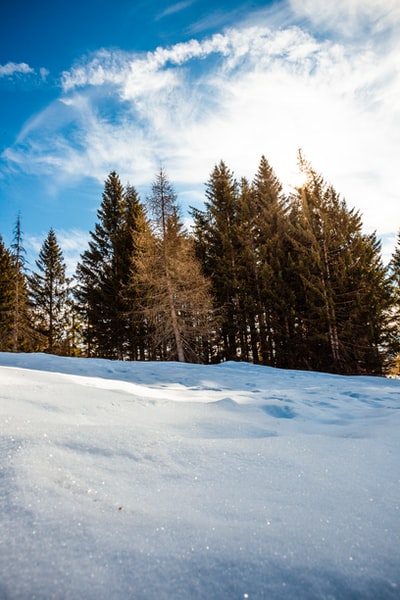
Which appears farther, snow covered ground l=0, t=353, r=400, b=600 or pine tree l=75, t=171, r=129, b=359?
pine tree l=75, t=171, r=129, b=359

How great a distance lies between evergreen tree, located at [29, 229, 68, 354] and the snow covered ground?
2063 centimetres

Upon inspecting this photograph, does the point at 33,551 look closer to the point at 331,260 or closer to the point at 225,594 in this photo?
the point at 225,594

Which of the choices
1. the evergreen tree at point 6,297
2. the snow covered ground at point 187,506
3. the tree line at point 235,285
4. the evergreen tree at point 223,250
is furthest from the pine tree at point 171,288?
the snow covered ground at point 187,506

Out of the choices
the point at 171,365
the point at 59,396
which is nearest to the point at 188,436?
the point at 59,396

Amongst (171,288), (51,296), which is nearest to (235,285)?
(171,288)

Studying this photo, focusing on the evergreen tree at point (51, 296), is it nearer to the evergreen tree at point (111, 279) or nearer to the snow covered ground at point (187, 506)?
the evergreen tree at point (111, 279)

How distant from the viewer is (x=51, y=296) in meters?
21.8

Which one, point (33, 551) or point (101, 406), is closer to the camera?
point (33, 551)

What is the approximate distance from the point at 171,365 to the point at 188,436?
457cm

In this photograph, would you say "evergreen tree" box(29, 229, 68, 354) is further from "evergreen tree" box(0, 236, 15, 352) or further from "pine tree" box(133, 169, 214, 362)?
"pine tree" box(133, 169, 214, 362)

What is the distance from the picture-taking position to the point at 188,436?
171 cm

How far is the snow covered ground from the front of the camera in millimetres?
704

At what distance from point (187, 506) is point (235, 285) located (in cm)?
1490

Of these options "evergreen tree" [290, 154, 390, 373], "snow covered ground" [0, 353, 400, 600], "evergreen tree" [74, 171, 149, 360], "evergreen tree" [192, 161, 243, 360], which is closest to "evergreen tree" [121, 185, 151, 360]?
"evergreen tree" [74, 171, 149, 360]
